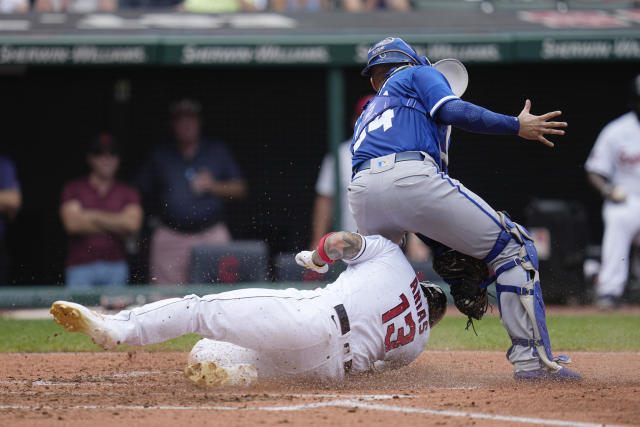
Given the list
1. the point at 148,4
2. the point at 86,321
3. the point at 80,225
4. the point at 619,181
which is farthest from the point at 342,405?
the point at 148,4

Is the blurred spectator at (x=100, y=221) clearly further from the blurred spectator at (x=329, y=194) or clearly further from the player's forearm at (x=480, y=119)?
the player's forearm at (x=480, y=119)

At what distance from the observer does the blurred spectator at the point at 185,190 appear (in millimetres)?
8930

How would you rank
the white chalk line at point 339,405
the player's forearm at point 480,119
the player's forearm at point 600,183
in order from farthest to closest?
the player's forearm at point 600,183, the player's forearm at point 480,119, the white chalk line at point 339,405

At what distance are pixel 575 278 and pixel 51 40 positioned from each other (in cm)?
547

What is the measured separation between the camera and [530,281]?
179 inches

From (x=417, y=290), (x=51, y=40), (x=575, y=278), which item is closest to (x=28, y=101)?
(x=51, y=40)

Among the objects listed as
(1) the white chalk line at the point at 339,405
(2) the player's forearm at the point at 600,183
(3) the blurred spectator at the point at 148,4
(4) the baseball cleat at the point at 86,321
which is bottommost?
(2) the player's forearm at the point at 600,183

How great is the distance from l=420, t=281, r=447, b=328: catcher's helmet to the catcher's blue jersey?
0.61 meters

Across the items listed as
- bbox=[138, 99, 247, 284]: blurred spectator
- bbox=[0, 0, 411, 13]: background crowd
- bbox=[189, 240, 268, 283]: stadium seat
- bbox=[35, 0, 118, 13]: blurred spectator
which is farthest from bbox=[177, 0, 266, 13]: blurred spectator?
bbox=[189, 240, 268, 283]: stadium seat

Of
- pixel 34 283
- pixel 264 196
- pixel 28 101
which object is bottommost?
pixel 34 283

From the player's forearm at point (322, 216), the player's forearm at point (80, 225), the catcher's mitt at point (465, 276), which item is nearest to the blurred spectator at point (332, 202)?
the player's forearm at point (322, 216)

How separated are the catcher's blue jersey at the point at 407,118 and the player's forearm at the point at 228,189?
14.5 ft

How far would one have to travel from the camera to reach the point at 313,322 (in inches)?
161

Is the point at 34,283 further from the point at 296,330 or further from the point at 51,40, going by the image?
the point at 296,330
